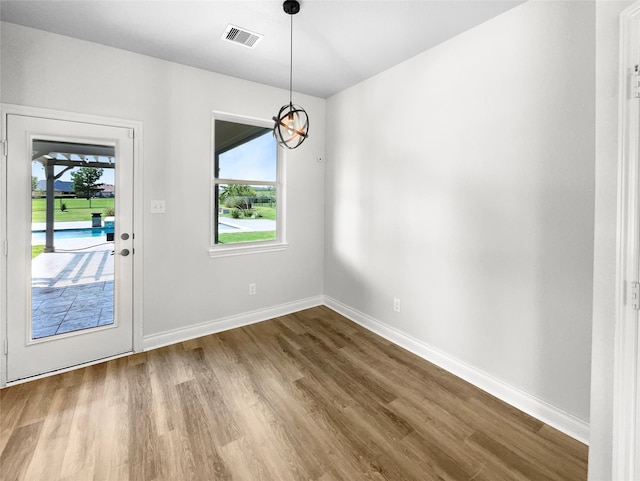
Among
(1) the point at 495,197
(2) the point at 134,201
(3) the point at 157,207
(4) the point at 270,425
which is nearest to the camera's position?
(4) the point at 270,425

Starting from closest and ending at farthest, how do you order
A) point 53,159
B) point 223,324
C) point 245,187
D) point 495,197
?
point 495,197, point 53,159, point 223,324, point 245,187

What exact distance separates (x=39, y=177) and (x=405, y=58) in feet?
10.9

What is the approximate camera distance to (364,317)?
3.51m

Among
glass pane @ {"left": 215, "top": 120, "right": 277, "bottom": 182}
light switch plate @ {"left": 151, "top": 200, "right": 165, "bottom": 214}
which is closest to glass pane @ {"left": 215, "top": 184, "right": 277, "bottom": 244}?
glass pane @ {"left": 215, "top": 120, "right": 277, "bottom": 182}

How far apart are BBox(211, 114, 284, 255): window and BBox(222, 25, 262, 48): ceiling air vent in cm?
92

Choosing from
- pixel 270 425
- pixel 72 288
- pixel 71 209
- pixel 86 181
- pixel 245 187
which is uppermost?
pixel 245 187

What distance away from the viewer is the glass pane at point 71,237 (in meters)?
2.44

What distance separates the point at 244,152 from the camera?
142 inches

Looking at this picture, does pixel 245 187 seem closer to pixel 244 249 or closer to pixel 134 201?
pixel 244 249

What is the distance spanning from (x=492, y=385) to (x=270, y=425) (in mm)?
1682

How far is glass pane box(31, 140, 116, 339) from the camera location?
2.44 metres

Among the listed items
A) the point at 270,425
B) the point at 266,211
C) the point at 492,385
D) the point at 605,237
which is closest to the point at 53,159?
the point at 266,211

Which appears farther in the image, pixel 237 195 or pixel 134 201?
pixel 237 195

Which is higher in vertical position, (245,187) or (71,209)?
(245,187)
